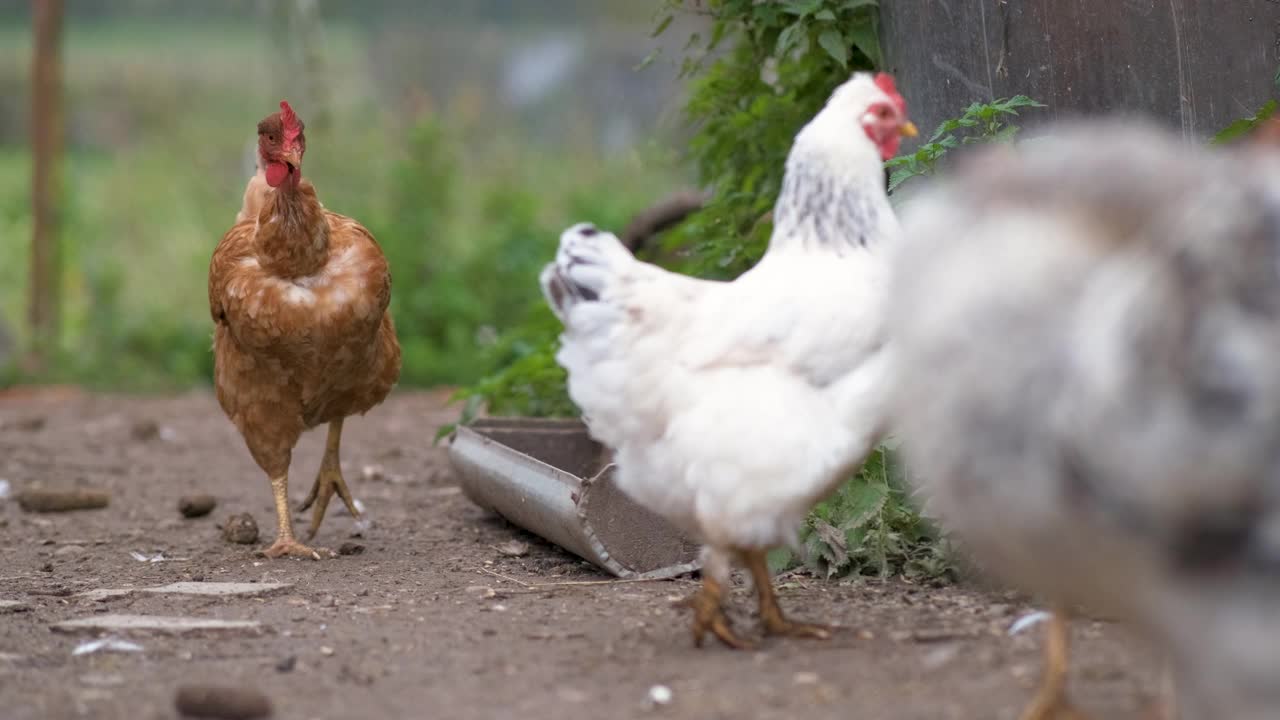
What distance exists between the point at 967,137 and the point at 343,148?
8237mm

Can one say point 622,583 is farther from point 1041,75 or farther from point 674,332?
point 1041,75

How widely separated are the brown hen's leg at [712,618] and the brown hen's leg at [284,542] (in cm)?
213

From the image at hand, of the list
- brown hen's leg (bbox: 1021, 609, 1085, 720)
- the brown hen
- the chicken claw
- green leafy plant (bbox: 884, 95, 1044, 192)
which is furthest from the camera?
the chicken claw

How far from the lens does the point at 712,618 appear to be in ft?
11.5

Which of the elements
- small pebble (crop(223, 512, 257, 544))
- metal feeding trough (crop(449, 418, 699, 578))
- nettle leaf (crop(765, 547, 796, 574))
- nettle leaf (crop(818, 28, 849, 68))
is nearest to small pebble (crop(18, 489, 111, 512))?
small pebble (crop(223, 512, 257, 544))

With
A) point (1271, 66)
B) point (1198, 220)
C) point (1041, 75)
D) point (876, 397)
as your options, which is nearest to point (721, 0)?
point (1041, 75)

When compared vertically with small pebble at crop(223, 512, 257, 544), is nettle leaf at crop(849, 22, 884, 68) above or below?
above

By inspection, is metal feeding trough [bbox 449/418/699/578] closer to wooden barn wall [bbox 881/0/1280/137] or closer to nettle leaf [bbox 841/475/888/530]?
nettle leaf [bbox 841/475/888/530]

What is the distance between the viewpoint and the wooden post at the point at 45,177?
9617 mm

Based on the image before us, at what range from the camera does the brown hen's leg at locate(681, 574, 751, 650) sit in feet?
11.5

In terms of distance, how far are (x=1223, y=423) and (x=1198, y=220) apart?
0.35 m

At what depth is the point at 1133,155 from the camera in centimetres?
245

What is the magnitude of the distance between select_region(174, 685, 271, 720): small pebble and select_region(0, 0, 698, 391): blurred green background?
21.2ft

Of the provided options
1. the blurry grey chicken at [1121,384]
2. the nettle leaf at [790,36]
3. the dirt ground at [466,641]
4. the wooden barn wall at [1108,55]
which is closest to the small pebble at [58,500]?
the dirt ground at [466,641]
